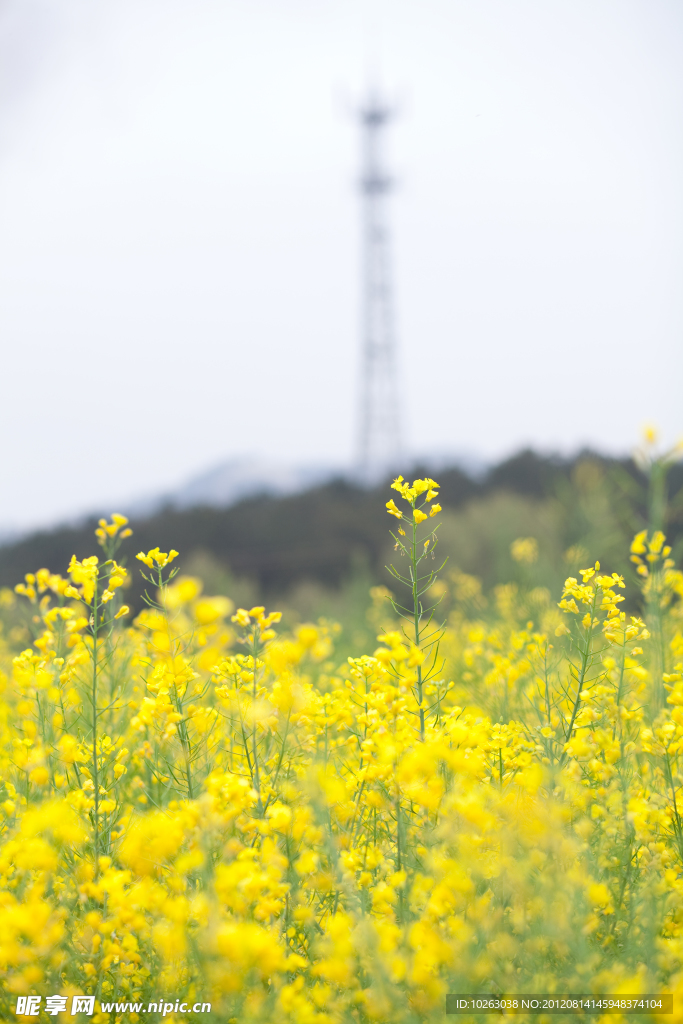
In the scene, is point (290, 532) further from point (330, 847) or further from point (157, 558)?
point (330, 847)

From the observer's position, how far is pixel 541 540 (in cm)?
1446

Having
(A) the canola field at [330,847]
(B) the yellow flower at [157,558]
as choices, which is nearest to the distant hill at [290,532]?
(A) the canola field at [330,847]

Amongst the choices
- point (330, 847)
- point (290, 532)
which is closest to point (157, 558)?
point (330, 847)

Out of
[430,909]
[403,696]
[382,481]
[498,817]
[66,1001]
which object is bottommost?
[66,1001]

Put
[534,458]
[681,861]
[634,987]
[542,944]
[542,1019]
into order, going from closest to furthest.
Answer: [634,987]
[542,1019]
[542,944]
[681,861]
[534,458]

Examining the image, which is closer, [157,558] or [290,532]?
[157,558]

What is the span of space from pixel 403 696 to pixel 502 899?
0.70 metres

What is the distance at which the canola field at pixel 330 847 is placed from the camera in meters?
1.61

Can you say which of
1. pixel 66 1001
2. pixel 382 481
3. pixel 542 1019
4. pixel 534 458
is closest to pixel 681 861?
pixel 542 1019

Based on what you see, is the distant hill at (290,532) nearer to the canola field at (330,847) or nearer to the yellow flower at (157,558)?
the canola field at (330,847)

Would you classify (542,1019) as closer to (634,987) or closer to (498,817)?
(634,987)

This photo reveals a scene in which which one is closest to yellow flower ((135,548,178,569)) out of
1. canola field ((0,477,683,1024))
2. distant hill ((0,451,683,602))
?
canola field ((0,477,683,1024))

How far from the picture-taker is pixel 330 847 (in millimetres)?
1522

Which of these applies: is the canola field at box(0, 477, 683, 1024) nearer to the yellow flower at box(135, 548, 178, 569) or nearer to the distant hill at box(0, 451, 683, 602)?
the yellow flower at box(135, 548, 178, 569)
